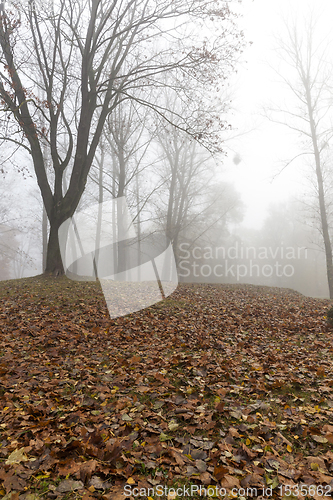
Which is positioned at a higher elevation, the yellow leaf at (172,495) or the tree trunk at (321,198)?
the tree trunk at (321,198)

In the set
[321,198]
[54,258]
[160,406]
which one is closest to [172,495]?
[160,406]

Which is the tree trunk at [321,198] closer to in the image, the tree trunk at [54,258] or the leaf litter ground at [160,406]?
the leaf litter ground at [160,406]

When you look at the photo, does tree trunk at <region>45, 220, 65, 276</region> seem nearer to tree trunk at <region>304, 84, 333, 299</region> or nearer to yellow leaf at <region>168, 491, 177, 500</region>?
yellow leaf at <region>168, 491, 177, 500</region>

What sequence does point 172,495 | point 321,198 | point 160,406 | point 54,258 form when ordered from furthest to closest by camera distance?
point 321,198 → point 54,258 → point 160,406 → point 172,495

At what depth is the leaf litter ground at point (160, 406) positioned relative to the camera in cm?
229

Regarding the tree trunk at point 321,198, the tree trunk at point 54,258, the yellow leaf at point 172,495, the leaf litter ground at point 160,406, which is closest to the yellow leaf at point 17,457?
the leaf litter ground at point 160,406

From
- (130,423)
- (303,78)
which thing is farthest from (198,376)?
(303,78)

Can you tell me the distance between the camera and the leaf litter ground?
90.3 inches

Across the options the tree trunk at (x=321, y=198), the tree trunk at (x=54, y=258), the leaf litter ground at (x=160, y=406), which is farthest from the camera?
the tree trunk at (x=321, y=198)

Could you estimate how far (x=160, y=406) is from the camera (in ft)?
11.0

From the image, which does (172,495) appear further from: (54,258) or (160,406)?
(54,258)

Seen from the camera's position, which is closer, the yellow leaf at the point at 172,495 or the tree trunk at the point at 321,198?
the yellow leaf at the point at 172,495

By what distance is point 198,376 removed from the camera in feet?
13.5

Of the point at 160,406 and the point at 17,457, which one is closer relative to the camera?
the point at 17,457
